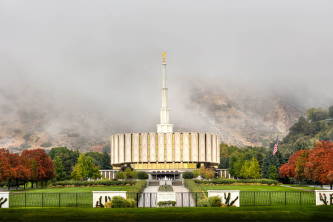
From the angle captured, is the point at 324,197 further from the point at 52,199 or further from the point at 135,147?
the point at 135,147

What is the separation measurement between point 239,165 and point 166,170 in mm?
21163

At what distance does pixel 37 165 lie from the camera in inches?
3278

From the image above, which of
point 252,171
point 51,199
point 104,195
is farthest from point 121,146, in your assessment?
point 104,195

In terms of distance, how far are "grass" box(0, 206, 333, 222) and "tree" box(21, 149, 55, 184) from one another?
51.6 metres

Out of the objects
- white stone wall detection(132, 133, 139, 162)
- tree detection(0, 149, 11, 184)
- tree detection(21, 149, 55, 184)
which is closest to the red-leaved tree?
tree detection(21, 149, 55, 184)

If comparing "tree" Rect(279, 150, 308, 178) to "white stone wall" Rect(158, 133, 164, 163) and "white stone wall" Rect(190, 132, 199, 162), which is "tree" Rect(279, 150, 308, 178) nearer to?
"white stone wall" Rect(190, 132, 199, 162)

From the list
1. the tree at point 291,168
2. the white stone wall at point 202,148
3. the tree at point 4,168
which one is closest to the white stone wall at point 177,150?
the white stone wall at point 202,148

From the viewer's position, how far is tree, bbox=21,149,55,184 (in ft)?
269

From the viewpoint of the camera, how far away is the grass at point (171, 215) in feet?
91.6

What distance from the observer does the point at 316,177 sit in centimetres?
6712

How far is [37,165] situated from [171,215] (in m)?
57.3

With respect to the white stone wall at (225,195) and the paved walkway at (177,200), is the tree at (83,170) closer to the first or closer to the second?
the paved walkway at (177,200)

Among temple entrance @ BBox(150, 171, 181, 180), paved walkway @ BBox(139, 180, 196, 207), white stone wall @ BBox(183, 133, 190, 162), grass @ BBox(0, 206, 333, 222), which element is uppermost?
white stone wall @ BBox(183, 133, 190, 162)

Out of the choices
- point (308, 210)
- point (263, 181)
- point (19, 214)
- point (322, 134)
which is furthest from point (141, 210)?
point (322, 134)
